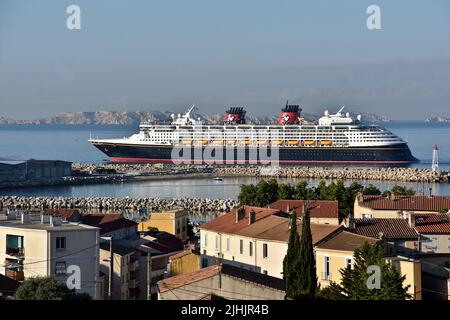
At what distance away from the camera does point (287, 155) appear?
65.8 m

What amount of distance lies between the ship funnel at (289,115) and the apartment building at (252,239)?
5261cm

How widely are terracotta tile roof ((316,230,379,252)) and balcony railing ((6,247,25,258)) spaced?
141 inches

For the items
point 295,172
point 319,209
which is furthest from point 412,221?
point 295,172

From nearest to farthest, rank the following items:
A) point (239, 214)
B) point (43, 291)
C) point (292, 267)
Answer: point (43, 291) < point (292, 267) < point (239, 214)

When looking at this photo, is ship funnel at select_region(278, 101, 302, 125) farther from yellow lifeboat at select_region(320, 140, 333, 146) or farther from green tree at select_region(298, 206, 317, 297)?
green tree at select_region(298, 206, 317, 297)

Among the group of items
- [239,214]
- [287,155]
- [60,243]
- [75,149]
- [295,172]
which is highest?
[60,243]

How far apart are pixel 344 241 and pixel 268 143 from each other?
5461 centimetres

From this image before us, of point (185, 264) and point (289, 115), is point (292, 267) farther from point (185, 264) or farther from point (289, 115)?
point (289, 115)

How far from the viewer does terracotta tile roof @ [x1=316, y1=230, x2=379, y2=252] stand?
40.5 feet

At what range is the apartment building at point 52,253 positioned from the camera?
454 inches

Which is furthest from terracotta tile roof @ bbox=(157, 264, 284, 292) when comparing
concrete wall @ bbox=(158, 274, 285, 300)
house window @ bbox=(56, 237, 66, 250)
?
house window @ bbox=(56, 237, 66, 250)

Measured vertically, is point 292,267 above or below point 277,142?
above

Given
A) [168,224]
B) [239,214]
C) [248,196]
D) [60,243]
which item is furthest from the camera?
[248,196]

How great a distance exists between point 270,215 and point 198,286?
6.21 metres
